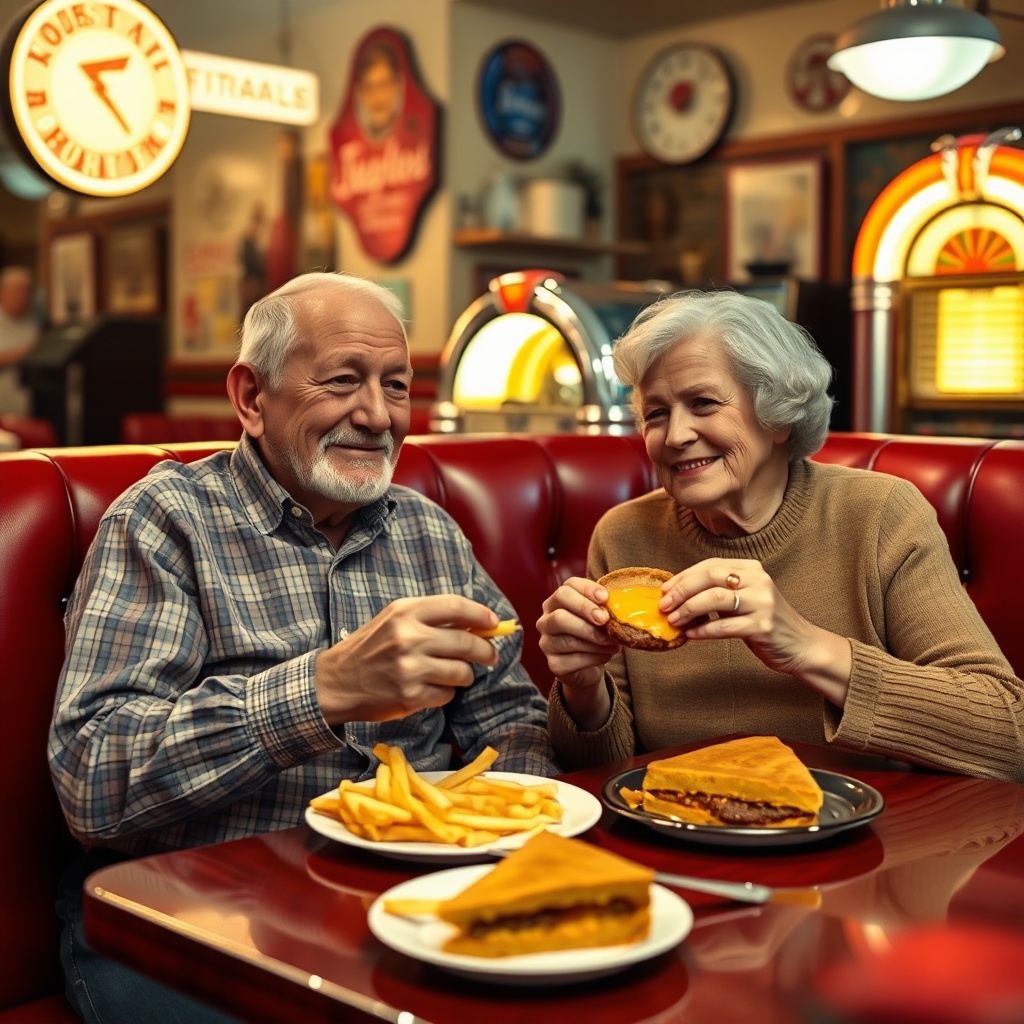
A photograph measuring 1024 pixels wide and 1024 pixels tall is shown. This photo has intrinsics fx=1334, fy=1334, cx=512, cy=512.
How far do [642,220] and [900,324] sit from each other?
12.2 feet

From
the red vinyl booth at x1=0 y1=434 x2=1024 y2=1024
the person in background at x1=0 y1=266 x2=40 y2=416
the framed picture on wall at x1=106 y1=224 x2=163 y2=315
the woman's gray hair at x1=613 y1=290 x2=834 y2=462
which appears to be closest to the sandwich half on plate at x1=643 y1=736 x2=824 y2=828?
the red vinyl booth at x1=0 y1=434 x2=1024 y2=1024

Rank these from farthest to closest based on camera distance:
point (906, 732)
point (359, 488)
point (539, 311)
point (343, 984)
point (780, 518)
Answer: point (539, 311) < point (780, 518) < point (359, 488) < point (906, 732) < point (343, 984)

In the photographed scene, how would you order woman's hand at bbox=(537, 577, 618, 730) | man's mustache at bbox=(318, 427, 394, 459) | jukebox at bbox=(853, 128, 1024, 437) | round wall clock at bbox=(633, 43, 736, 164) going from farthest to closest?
1. round wall clock at bbox=(633, 43, 736, 164)
2. jukebox at bbox=(853, 128, 1024, 437)
3. man's mustache at bbox=(318, 427, 394, 459)
4. woman's hand at bbox=(537, 577, 618, 730)

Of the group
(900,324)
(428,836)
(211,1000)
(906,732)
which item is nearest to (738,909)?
(428,836)

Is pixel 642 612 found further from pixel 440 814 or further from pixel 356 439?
pixel 356 439

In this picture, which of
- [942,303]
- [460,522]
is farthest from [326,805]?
[942,303]

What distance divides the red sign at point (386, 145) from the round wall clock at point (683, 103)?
1439 millimetres

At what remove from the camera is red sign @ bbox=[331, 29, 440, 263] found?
7.49 metres

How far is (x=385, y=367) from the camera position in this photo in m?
2.12

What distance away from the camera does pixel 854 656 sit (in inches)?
72.4

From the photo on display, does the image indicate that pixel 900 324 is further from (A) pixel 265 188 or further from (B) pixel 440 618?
(A) pixel 265 188

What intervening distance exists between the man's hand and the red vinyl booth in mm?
424

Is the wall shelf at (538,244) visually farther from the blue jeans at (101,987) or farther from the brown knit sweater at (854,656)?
the blue jeans at (101,987)

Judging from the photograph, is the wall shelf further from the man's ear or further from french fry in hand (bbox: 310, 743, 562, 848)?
french fry in hand (bbox: 310, 743, 562, 848)
